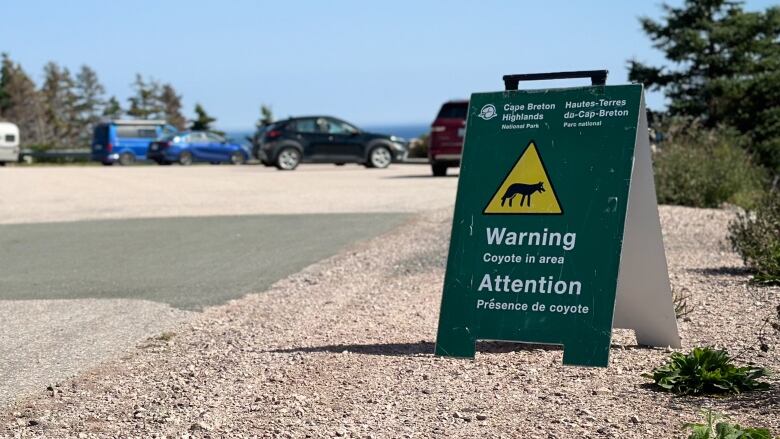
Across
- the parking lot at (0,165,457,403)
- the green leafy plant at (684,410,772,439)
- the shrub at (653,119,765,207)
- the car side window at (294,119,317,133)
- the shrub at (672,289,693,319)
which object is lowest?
the parking lot at (0,165,457,403)

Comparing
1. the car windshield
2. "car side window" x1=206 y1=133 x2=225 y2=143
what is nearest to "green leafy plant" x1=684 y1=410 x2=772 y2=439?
the car windshield

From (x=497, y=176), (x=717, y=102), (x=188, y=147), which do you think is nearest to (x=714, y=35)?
(x=717, y=102)

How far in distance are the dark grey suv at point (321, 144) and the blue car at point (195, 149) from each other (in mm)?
9894

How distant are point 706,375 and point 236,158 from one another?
39910mm

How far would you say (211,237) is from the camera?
14836mm

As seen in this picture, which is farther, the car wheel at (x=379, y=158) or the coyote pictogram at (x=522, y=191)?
the car wheel at (x=379, y=158)

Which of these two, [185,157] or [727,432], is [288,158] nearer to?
[185,157]

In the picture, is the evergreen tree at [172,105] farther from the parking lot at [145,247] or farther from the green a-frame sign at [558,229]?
the green a-frame sign at [558,229]

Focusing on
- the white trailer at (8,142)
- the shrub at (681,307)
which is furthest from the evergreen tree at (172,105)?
the shrub at (681,307)

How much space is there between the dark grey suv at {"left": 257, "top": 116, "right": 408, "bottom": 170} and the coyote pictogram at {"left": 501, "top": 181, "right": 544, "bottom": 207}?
27.7 meters

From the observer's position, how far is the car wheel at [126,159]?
46.2m

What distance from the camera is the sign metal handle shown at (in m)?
6.55

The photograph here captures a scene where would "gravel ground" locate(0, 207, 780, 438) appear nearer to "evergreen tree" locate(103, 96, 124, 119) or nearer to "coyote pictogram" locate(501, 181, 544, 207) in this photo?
"coyote pictogram" locate(501, 181, 544, 207)

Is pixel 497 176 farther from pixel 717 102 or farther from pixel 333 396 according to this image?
pixel 717 102
